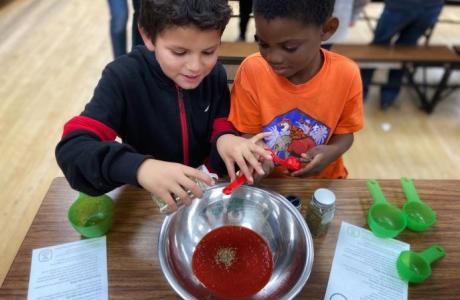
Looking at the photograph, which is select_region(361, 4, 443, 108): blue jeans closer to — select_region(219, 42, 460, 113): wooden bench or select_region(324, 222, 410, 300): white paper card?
select_region(219, 42, 460, 113): wooden bench

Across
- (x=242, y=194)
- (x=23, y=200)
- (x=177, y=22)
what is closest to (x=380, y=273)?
(x=242, y=194)

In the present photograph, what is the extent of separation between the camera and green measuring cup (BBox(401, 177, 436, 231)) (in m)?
0.75

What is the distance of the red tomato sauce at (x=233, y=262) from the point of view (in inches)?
25.2

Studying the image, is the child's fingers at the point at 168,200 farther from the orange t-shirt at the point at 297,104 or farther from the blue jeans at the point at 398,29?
the blue jeans at the point at 398,29

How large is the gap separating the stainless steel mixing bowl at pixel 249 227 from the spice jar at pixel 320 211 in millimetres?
32

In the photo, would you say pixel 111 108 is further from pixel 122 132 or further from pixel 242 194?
pixel 242 194

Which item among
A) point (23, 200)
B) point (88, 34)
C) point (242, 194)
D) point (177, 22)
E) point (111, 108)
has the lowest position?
point (23, 200)

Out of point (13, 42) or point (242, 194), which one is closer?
point (242, 194)

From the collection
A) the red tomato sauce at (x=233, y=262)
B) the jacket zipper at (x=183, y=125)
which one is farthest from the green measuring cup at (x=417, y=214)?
the jacket zipper at (x=183, y=125)

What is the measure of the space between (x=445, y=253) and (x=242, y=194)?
17.5 inches

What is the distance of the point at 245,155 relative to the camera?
0.74m

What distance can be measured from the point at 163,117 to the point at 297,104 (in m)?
0.37

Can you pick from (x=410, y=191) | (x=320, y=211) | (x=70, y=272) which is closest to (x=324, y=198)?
(x=320, y=211)

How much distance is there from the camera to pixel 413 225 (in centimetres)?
75
